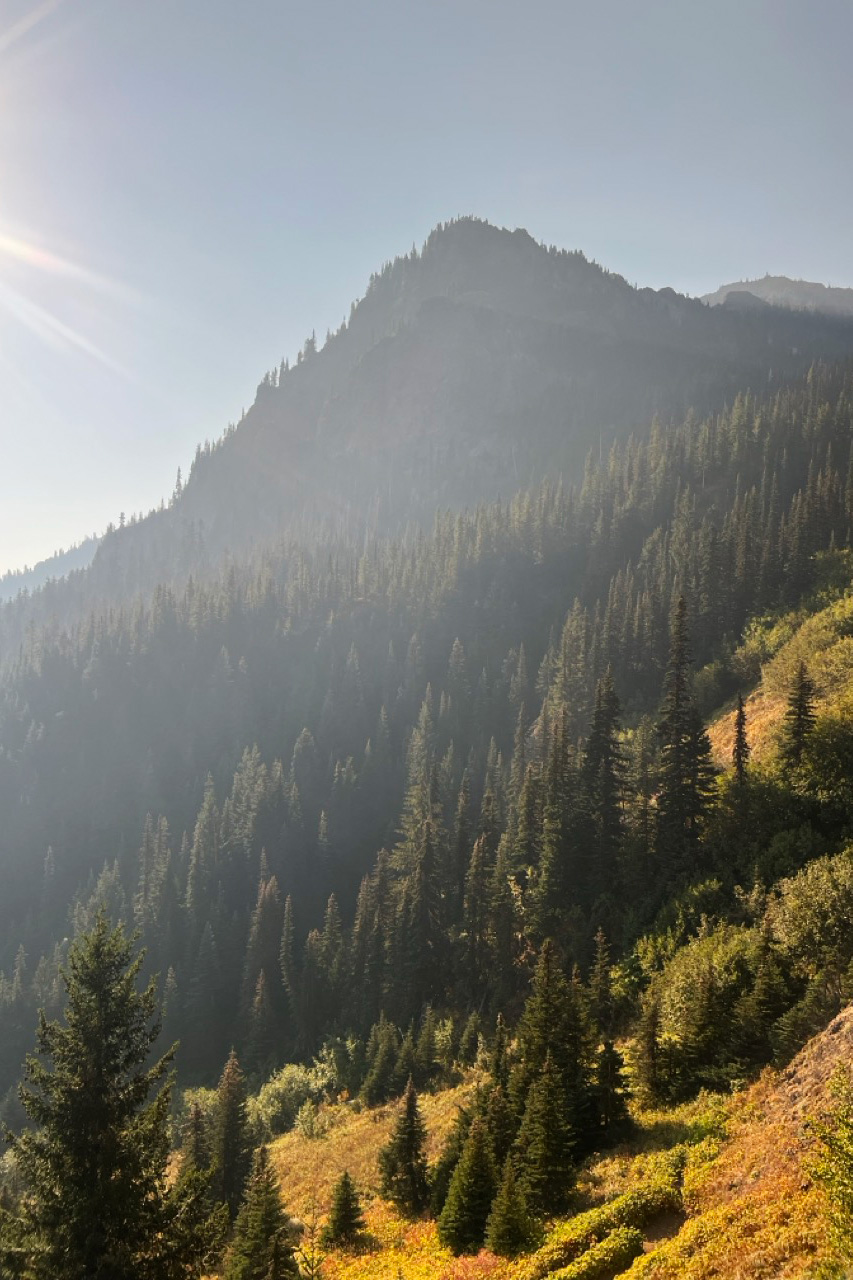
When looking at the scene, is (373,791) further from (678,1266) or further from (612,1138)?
(678,1266)

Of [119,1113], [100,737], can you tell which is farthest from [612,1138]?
[100,737]

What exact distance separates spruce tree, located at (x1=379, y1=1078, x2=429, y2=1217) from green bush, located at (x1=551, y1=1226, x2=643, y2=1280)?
12.2m

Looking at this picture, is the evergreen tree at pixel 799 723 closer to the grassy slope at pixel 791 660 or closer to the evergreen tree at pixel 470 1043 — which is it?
the grassy slope at pixel 791 660

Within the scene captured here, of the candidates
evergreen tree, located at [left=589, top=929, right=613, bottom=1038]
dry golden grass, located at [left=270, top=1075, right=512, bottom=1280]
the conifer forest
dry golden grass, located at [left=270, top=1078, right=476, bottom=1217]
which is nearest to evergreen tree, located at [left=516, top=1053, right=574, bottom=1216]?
the conifer forest

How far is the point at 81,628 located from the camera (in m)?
180

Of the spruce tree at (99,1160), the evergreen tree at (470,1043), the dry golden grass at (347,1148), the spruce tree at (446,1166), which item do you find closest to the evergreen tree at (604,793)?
the evergreen tree at (470,1043)

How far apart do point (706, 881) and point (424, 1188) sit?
2226 centimetres

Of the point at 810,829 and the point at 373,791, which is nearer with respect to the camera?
the point at 810,829

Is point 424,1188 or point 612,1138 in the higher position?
point 612,1138

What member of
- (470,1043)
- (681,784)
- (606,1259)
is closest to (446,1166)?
(606,1259)

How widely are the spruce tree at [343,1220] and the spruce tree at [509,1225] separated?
28.0 ft

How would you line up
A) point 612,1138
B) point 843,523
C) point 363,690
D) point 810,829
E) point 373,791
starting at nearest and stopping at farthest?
point 612,1138
point 810,829
point 843,523
point 373,791
point 363,690

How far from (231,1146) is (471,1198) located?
20.3 m

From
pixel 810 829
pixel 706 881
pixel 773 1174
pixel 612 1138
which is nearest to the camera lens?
pixel 773 1174
